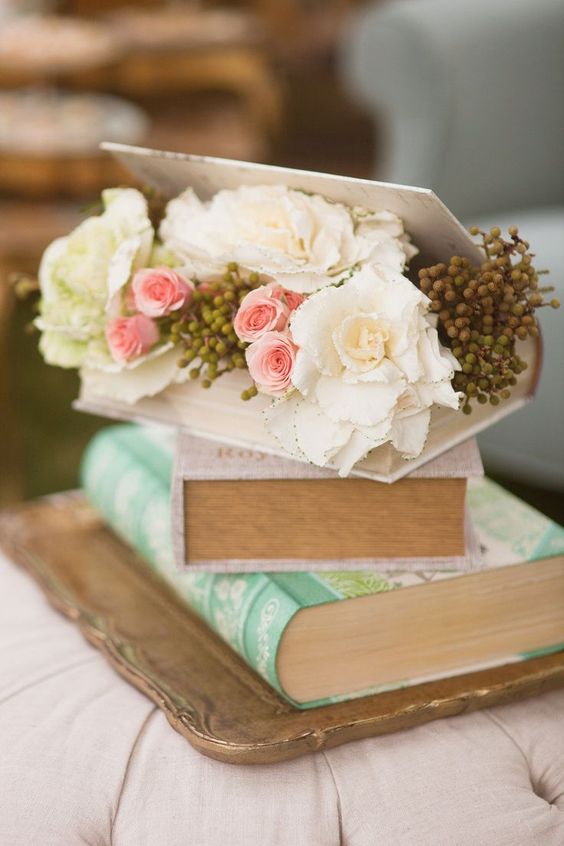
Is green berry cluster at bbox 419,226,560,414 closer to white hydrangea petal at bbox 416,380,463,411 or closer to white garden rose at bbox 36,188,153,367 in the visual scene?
white hydrangea petal at bbox 416,380,463,411

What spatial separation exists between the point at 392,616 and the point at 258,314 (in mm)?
270

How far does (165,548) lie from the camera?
0.99m

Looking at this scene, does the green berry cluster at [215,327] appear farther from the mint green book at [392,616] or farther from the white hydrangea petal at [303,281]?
the mint green book at [392,616]

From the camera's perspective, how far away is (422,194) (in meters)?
0.78

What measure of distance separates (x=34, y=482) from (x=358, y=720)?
1519 millimetres

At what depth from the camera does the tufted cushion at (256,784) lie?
0.74 meters

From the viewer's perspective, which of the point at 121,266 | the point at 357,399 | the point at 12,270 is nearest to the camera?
the point at 357,399

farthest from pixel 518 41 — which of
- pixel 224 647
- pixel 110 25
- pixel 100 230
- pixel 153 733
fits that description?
pixel 110 25

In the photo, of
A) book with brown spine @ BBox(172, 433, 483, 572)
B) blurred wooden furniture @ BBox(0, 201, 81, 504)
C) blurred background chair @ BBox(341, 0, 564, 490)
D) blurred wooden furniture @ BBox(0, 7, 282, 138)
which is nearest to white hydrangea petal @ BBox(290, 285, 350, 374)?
book with brown spine @ BBox(172, 433, 483, 572)

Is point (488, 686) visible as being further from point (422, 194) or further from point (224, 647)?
point (422, 194)

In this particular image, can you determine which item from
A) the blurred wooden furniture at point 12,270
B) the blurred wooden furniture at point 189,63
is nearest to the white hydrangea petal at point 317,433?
the blurred wooden furniture at point 12,270

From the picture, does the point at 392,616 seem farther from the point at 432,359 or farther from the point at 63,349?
the point at 63,349

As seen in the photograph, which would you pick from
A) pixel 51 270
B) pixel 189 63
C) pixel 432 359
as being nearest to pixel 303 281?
pixel 432 359

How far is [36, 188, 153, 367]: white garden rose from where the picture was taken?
2.95ft
